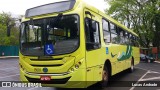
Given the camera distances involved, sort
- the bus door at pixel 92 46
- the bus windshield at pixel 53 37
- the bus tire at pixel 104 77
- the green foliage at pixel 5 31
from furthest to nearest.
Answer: the green foliage at pixel 5 31 < the bus tire at pixel 104 77 < the bus door at pixel 92 46 < the bus windshield at pixel 53 37

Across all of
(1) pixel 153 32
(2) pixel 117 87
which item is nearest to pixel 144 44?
(1) pixel 153 32

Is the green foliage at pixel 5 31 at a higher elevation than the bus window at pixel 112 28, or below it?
higher

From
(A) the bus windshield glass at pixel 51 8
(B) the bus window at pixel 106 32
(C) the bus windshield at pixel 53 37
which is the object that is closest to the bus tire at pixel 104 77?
(B) the bus window at pixel 106 32

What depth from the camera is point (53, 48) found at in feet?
26.7

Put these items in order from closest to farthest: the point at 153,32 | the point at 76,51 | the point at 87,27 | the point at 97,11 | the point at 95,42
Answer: the point at 76,51
the point at 87,27
the point at 95,42
the point at 97,11
the point at 153,32

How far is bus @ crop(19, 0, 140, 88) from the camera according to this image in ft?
26.2

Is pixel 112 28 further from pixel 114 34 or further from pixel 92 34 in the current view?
pixel 92 34

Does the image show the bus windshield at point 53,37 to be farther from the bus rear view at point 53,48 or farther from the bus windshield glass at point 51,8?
the bus windshield glass at point 51,8

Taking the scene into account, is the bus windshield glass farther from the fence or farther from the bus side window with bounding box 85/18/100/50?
the fence

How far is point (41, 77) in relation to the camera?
27.1 ft

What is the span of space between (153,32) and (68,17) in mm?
42715

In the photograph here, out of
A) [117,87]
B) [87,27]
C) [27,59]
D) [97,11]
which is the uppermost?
[97,11]

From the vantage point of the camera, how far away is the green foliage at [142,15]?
45.3m

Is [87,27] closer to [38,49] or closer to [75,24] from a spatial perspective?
[75,24]
